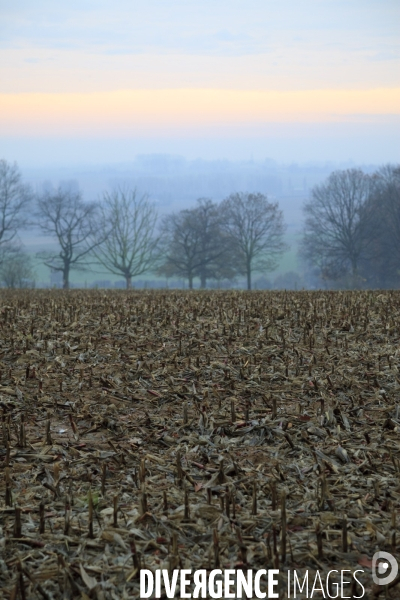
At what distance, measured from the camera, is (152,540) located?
4.43m

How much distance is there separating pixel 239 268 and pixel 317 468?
208 feet

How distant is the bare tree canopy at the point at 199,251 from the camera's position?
66812 mm

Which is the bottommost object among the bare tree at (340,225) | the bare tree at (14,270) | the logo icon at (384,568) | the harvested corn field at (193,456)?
the logo icon at (384,568)

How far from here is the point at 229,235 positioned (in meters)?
70.8

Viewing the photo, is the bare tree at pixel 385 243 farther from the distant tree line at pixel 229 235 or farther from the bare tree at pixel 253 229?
the bare tree at pixel 253 229

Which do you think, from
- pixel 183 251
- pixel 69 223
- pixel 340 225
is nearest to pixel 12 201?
pixel 69 223

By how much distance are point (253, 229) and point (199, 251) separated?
726 cm

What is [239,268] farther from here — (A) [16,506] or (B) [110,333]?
(A) [16,506]

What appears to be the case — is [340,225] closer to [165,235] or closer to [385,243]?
[385,243]

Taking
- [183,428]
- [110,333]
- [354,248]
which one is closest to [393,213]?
[354,248]

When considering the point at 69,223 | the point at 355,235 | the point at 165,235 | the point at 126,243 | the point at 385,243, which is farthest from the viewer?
the point at 165,235

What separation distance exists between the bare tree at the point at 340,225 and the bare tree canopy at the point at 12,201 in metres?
28.6

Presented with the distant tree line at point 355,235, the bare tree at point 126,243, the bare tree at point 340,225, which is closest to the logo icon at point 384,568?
the bare tree at point 340,225

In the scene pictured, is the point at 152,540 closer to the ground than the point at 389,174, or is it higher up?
closer to the ground
